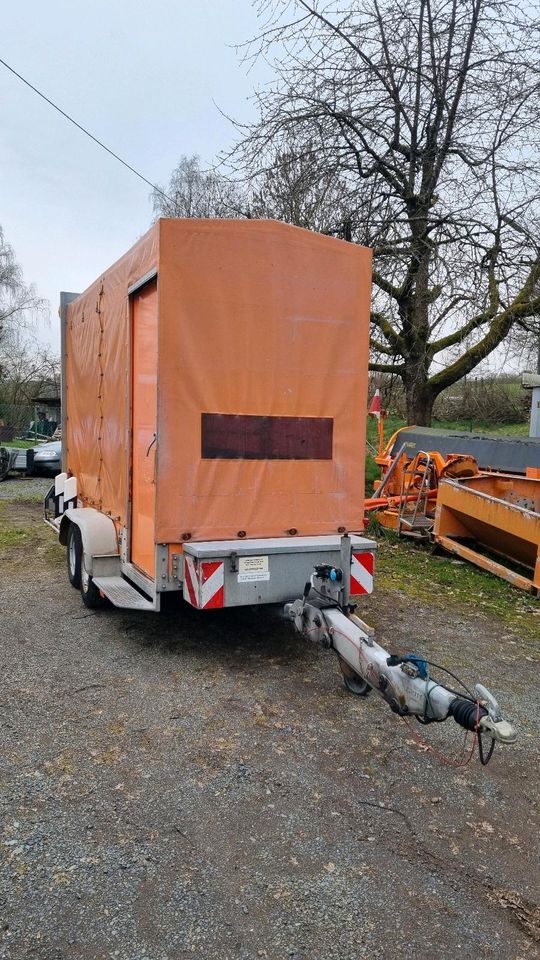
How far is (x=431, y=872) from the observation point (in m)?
2.51

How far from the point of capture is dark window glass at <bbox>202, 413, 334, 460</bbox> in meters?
4.48

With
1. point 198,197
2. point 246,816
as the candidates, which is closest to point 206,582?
point 246,816

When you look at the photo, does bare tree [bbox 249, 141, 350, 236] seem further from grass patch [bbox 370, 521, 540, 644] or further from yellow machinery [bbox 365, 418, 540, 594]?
grass patch [bbox 370, 521, 540, 644]

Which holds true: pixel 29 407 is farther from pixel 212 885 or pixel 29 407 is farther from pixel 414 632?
pixel 212 885

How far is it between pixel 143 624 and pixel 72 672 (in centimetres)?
110

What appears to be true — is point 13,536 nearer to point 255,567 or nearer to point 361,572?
point 255,567

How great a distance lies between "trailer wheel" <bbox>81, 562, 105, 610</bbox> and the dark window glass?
196 centimetres

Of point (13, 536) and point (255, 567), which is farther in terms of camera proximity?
point (13, 536)

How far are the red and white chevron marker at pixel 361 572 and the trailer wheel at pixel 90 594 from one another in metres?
2.35

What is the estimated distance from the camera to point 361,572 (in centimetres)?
475

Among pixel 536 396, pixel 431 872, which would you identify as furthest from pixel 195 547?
pixel 536 396

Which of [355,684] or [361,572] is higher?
[361,572]

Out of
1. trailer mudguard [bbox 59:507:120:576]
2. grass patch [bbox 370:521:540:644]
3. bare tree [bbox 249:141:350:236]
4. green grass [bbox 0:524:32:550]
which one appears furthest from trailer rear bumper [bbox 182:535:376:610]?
bare tree [bbox 249:141:350:236]

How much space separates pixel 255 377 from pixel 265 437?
1.46ft
